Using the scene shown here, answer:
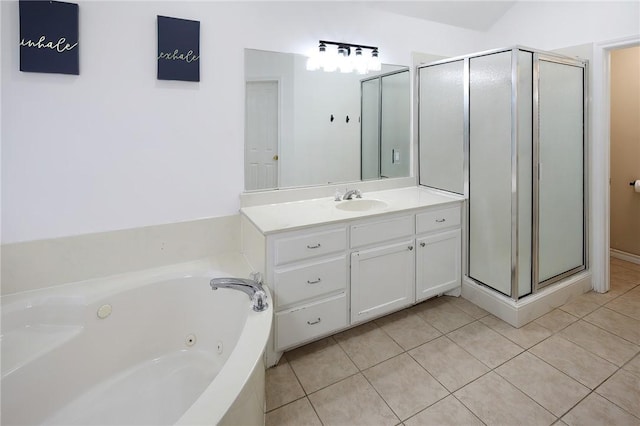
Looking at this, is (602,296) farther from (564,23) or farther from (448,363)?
(564,23)

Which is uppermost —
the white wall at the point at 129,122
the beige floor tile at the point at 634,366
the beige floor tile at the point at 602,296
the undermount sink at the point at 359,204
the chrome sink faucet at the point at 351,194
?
the white wall at the point at 129,122

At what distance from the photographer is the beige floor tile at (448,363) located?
1.82 metres

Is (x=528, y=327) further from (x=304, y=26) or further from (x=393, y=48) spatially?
(x=304, y=26)

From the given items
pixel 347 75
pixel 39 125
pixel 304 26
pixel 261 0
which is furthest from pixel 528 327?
pixel 39 125

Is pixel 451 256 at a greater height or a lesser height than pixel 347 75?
lesser

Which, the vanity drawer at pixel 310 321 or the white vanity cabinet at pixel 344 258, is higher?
the white vanity cabinet at pixel 344 258

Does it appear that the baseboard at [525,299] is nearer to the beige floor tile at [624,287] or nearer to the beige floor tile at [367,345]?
the beige floor tile at [624,287]

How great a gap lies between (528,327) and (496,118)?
54.6 inches

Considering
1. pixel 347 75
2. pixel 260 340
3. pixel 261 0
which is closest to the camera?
pixel 260 340


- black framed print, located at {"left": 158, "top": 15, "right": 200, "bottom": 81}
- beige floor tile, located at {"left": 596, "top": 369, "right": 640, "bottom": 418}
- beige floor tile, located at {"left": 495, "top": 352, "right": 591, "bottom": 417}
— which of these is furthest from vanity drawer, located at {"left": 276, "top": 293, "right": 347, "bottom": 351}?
black framed print, located at {"left": 158, "top": 15, "right": 200, "bottom": 81}

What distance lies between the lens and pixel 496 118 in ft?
7.37

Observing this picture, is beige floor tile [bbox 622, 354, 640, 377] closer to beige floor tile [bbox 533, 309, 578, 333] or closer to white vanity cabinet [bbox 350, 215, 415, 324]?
beige floor tile [bbox 533, 309, 578, 333]

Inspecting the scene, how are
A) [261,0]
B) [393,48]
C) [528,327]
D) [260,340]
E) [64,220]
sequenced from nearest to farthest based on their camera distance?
1. [260,340]
2. [64,220]
3. [261,0]
4. [528,327]
5. [393,48]

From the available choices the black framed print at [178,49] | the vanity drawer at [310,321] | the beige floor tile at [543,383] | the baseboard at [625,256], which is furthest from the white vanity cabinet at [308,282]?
the baseboard at [625,256]
